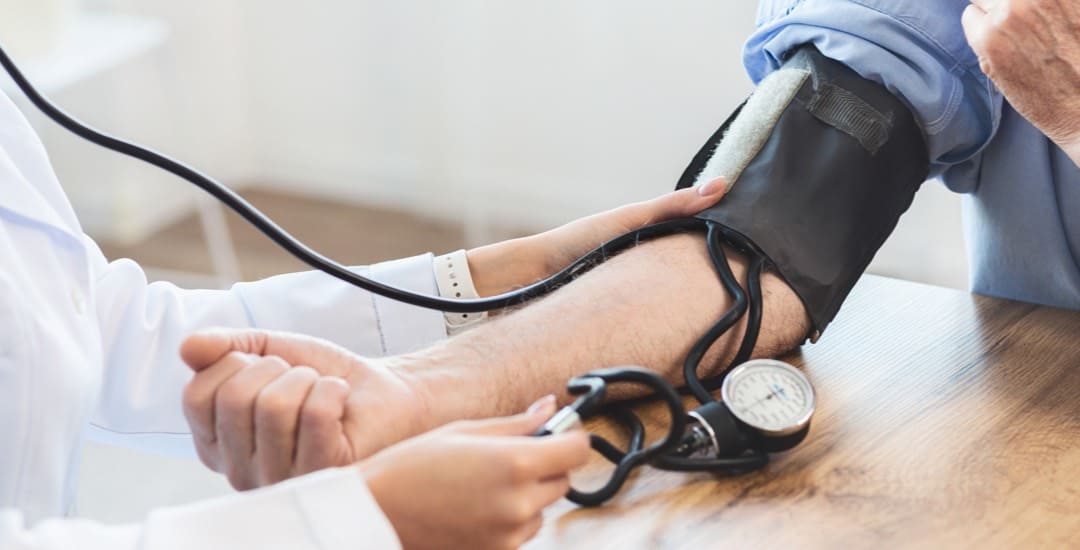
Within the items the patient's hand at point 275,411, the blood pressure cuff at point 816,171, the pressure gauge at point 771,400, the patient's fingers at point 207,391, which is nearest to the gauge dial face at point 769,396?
the pressure gauge at point 771,400

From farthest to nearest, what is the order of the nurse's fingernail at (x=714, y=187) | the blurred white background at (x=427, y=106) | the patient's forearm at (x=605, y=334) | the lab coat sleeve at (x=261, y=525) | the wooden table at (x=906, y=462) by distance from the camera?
the blurred white background at (x=427, y=106) < the nurse's fingernail at (x=714, y=187) < the patient's forearm at (x=605, y=334) < the wooden table at (x=906, y=462) < the lab coat sleeve at (x=261, y=525)

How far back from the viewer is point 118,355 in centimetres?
104

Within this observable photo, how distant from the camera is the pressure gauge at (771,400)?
0.84 meters

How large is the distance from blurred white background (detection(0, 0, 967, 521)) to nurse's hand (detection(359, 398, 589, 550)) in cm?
197

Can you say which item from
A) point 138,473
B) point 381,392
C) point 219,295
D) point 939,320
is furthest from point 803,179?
point 138,473

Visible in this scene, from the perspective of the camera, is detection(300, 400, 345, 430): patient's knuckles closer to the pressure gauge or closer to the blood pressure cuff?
the pressure gauge

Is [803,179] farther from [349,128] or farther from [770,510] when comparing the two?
[349,128]

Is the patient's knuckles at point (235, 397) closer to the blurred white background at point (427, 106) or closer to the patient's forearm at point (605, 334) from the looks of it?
the patient's forearm at point (605, 334)

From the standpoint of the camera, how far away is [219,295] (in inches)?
42.5

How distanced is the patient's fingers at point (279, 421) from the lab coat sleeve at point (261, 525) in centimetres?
8

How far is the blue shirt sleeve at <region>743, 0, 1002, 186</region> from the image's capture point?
3.55ft

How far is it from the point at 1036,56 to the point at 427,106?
2.18 m

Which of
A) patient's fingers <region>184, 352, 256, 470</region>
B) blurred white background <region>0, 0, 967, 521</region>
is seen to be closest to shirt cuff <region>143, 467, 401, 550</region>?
patient's fingers <region>184, 352, 256, 470</region>

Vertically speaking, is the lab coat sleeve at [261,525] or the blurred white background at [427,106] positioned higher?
the lab coat sleeve at [261,525]
